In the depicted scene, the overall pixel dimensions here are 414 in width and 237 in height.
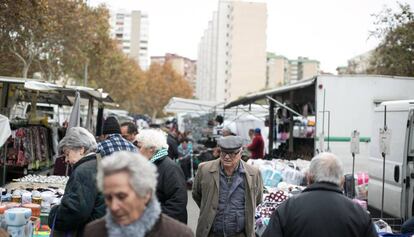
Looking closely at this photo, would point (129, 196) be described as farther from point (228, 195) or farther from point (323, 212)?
point (228, 195)

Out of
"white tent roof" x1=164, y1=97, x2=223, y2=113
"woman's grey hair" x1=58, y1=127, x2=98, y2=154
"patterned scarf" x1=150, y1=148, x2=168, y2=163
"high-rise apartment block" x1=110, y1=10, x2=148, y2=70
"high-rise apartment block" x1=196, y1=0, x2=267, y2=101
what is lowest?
"patterned scarf" x1=150, y1=148, x2=168, y2=163

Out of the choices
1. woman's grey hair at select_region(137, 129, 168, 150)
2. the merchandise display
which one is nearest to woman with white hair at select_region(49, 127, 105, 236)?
woman's grey hair at select_region(137, 129, 168, 150)

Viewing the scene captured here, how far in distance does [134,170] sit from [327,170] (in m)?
1.68

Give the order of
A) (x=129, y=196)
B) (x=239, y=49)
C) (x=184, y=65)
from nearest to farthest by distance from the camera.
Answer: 1. (x=129, y=196)
2. (x=239, y=49)
3. (x=184, y=65)

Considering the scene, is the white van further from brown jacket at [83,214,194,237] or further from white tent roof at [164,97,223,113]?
white tent roof at [164,97,223,113]

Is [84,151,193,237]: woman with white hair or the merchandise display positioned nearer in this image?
[84,151,193,237]: woman with white hair

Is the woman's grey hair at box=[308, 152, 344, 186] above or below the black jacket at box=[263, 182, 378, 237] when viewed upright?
above

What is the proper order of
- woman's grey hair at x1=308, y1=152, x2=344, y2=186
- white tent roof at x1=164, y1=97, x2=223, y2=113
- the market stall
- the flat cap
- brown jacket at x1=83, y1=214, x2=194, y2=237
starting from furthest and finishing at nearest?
white tent roof at x1=164, y1=97, x2=223, y2=113 < the market stall < the flat cap < woman's grey hair at x1=308, y1=152, x2=344, y2=186 < brown jacket at x1=83, y1=214, x2=194, y2=237

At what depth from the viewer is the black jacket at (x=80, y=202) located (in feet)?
13.3

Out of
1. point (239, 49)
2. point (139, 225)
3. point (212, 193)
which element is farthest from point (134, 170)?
point (239, 49)

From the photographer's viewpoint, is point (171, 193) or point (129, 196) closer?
point (129, 196)

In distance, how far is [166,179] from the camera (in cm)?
491

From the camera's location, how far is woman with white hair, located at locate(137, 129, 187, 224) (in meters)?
4.90

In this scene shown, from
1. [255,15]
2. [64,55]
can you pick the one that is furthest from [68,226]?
[255,15]
